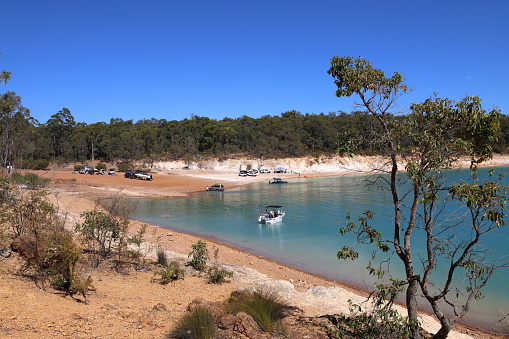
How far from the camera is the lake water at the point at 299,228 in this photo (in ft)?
48.6

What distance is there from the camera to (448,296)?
1352cm

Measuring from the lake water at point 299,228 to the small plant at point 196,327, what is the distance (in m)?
3.58

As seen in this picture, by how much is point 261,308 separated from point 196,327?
65.2 inches

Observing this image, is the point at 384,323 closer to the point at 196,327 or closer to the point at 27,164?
the point at 196,327

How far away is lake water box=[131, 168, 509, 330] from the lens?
14.8 m

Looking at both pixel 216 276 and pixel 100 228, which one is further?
pixel 100 228

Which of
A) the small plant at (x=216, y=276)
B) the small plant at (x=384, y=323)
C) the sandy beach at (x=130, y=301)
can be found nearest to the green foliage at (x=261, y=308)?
the sandy beach at (x=130, y=301)

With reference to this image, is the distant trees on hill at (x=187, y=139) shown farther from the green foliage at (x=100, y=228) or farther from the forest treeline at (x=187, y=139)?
the green foliage at (x=100, y=228)

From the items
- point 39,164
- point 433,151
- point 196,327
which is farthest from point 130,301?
point 39,164

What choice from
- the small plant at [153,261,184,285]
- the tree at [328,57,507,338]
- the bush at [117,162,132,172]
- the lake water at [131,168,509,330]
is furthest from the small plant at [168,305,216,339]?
the bush at [117,162,132,172]

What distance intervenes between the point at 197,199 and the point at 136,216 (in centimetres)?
1425

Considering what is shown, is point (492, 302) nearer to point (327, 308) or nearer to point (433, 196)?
point (327, 308)

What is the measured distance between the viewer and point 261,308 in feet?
24.6

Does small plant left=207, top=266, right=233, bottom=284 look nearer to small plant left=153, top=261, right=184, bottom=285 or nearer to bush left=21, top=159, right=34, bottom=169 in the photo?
small plant left=153, top=261, right=184, bottom=285
